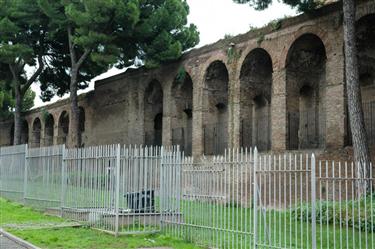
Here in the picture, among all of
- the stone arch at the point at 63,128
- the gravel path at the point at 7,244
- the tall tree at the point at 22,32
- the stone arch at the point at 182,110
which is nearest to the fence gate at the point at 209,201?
the gravel path at the point at 7,244

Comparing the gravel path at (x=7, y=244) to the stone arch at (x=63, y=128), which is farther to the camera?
the stone arch at (x=63, y=128)

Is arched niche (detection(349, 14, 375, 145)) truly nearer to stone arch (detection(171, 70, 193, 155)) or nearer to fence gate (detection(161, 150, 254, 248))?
fence gate (detection(161, 150, 254, 248))

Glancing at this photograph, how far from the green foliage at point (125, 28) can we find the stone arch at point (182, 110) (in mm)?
1542

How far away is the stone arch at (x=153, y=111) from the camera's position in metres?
28.4

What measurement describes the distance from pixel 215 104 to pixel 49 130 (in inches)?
780

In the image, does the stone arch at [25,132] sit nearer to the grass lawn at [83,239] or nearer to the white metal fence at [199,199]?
the white metal fence at [199,199]

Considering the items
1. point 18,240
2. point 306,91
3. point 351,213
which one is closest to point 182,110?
point 306,91

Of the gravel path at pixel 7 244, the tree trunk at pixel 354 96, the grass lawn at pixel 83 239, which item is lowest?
the gravel path at pixel 7 244

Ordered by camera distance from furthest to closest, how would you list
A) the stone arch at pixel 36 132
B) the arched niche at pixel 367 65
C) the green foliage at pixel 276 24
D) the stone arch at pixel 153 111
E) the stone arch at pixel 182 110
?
the stone arch at pixel 36 132
the stone arch at pixel 153 111
the stone arch at pixel 182 110
the green foliage at pixel 276 24
the arched niche at pixel 367 65

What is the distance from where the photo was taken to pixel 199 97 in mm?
23891

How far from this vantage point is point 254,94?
22281mm

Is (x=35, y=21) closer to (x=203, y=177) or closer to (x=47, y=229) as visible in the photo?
(x=47, y=229)

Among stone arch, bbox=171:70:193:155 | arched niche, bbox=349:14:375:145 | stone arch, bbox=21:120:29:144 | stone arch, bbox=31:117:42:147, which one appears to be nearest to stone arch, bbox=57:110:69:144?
stone arch, bbox=31:117:42:147

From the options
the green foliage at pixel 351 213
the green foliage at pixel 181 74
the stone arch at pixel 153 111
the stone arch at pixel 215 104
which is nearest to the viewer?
the green foliage at pixel 351 213
